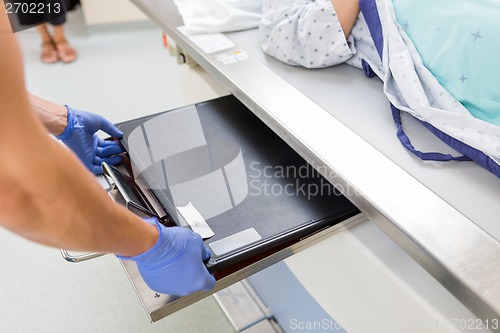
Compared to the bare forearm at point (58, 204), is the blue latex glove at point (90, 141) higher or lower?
lower

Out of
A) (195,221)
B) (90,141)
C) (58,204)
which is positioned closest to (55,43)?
(90,141)

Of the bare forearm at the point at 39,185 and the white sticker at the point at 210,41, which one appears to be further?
the white sticker at the point at 210,41

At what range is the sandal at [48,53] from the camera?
9.10 feet

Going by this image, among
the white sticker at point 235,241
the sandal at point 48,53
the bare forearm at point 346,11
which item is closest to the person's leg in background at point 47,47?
the sandal at point 48,53

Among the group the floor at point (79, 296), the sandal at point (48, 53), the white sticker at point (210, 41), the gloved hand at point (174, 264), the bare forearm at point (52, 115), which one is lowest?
the floor at point (79, 296)

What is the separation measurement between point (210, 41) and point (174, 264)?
738 mm

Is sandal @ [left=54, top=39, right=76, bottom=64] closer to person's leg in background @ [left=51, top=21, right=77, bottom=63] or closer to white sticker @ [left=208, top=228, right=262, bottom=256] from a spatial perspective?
person's leg in background @ [left=51, top=21, right=77, bottom=63]

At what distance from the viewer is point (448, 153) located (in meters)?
0.85

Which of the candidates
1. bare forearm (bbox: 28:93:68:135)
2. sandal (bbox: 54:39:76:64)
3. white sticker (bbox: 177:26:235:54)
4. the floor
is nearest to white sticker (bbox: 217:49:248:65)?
white sticker (bbox: 177:26:235:54)

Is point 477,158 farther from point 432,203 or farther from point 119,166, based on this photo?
point 119,166

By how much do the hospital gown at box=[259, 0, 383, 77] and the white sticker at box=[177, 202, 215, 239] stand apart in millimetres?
480

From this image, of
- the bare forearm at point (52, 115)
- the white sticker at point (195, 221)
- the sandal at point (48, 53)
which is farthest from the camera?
the sandal at point (48, 53)

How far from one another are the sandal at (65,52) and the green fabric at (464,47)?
2.41 metres

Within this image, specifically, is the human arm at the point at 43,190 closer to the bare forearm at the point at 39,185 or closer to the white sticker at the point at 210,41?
the bare forearm at the point at 39,185
